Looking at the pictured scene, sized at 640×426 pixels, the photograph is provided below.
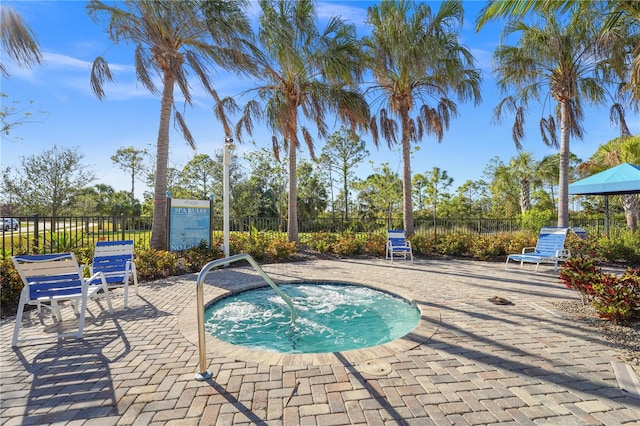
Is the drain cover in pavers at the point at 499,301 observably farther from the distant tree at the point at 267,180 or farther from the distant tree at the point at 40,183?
the distant tree at the point at 40,183

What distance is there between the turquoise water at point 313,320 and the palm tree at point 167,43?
Result: 4.38 m

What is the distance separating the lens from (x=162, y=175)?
27.0 feet

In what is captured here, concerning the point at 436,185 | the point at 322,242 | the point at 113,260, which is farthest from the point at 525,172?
the point at 113,260

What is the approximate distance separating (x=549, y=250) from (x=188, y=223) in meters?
9.73

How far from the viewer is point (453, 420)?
6.47 ft

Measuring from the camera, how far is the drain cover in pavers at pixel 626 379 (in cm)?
227

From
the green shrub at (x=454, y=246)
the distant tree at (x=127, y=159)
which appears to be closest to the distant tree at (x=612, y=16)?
the green shrub at (x=454, y=246)

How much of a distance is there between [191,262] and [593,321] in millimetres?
7850

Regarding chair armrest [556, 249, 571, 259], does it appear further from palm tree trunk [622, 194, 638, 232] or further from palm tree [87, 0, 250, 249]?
palm tree trunk [622, 194, 638, 232]

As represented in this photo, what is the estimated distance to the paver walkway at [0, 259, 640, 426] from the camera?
2.03 m

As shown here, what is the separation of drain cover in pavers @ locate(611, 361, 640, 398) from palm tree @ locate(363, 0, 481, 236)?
8417mm

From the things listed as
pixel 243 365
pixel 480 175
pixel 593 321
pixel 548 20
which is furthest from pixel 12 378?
pixel 480 175

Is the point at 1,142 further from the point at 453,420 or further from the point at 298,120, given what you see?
the point at 453,420

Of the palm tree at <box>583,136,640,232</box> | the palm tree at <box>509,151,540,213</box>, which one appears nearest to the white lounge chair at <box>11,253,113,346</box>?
the palm tree at <box>583,136,640,232</box>
